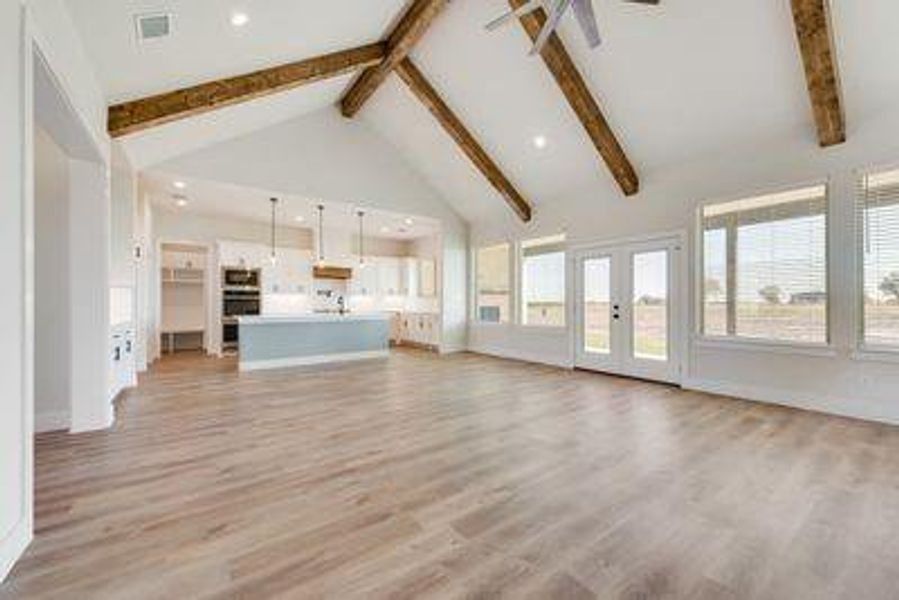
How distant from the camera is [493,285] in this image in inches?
349

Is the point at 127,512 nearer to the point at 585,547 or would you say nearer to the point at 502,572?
the point at 502,572

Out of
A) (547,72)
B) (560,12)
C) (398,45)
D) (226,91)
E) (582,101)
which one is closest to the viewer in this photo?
(560,12)

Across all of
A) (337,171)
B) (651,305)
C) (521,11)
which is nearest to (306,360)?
(337,171)

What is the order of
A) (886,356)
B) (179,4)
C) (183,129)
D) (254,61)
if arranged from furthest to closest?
(183,129) < (254,61) < (886,356) < (179,4)

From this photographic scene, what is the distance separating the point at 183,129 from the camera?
16.4 feet

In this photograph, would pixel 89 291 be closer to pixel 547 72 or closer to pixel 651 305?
pixel 547 72

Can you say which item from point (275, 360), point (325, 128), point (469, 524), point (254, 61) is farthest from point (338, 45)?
point (469, 524)

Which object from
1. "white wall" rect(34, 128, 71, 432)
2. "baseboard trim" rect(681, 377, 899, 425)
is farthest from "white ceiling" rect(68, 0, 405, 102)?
"baseboard trim" rect(681, 377, 899, 425)

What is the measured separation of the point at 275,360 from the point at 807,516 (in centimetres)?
682

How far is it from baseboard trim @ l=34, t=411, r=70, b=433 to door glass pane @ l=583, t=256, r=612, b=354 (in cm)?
664

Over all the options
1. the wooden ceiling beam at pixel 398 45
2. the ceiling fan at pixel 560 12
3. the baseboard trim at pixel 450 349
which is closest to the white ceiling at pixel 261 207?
the wooden ceiling beam at pixel 398 45

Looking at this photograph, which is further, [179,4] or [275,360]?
[275,360]

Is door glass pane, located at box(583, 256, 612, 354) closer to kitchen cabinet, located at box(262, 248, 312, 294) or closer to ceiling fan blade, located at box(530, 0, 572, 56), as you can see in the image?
ceiling fan blade, located at box(530, 0, 572, 56)

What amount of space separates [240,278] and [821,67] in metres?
9.48
